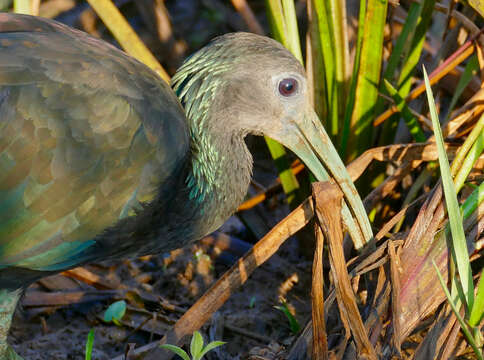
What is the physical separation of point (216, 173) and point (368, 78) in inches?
36.0

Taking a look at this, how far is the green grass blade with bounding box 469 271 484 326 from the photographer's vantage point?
2.61 meters

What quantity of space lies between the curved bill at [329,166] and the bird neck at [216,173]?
0.80ft

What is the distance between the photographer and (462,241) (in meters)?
2.66

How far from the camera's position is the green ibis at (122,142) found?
9.23 feet

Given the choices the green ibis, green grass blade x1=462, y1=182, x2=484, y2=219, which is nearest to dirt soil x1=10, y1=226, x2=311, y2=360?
the green ibis

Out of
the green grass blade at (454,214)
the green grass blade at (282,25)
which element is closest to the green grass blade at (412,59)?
the green grass blade at (282,25)

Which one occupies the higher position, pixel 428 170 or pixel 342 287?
pixel 342 287

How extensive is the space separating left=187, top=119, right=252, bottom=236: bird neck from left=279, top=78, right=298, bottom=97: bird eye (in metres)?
0.28

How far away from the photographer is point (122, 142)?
2.88 m

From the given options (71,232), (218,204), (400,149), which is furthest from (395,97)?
(71,232)

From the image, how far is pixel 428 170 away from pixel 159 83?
1314mm

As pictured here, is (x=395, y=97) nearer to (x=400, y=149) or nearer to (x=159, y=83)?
(x=400, y=149)

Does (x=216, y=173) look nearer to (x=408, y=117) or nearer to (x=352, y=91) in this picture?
(x=352, y=91)

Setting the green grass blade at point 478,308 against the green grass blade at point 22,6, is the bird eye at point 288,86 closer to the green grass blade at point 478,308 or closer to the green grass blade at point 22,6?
the green grass blade at point 478,308
